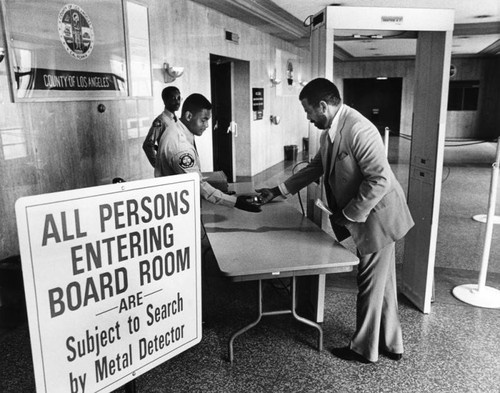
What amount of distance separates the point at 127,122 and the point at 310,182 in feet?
8.87

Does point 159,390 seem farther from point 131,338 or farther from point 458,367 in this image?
point 458,367

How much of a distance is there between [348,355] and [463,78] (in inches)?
672

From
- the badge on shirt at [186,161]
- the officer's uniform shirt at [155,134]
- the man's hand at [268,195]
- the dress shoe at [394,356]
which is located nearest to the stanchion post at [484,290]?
the dress shoe at [394,356]

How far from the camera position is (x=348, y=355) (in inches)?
114

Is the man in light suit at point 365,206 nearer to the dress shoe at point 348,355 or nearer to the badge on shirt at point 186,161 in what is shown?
the dress shoe at point 348,355

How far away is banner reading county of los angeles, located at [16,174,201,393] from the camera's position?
1.08m

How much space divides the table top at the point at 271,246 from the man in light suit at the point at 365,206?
210 mm

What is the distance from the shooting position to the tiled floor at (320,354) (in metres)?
2.63

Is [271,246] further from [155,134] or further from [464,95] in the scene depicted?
[464,95]

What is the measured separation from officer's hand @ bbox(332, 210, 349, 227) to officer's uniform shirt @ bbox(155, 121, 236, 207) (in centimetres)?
72

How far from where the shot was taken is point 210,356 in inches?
115

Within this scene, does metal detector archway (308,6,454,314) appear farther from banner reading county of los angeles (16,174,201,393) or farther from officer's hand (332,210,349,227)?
banner reading county of los angeles (16,174,201,393)

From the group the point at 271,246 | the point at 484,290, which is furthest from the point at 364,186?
the point at 484,290

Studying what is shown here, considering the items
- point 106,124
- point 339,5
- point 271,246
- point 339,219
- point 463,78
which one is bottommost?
point 271,246
